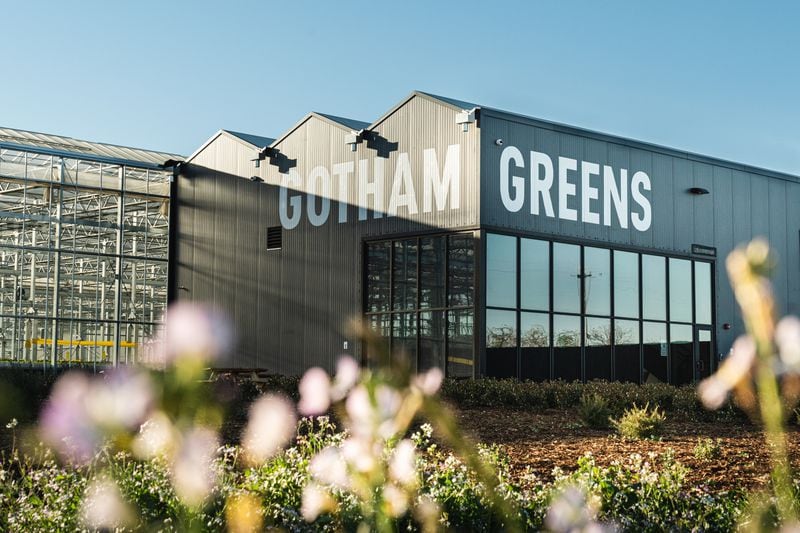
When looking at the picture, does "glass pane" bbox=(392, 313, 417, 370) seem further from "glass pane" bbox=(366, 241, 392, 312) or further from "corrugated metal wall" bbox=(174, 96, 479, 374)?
"corrugated metal wall" bbox=(174, 96, 479, 374)

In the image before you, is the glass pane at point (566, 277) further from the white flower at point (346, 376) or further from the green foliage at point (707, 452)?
the white flower at point (346, 376)

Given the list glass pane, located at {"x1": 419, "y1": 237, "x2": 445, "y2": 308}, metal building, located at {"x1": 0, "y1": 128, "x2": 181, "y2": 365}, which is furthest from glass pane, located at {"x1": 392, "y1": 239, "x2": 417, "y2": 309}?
metal building, located at {"x1": 0, "y1": 128, "x2": 181, "y2": 365}

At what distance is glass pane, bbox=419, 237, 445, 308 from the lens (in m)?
24.8

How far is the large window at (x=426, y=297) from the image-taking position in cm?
2409

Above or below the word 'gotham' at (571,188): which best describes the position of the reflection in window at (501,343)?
below

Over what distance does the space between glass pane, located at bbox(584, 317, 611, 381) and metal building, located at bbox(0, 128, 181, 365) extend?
14515 mm

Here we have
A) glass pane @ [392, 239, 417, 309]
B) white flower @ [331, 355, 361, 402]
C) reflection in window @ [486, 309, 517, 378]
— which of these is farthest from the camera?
glass pane @ [392, 239, 417, 309]

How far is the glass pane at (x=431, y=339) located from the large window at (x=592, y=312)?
4.38ft

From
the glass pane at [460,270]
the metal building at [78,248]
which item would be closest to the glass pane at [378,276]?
the glass pane at [460,270]

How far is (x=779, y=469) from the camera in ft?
4.03

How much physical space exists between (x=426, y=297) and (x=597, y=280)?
4.62m

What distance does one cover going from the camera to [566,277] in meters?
25.5

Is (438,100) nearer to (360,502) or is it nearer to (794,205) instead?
(794,205)

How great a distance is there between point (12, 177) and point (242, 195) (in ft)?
23.1
